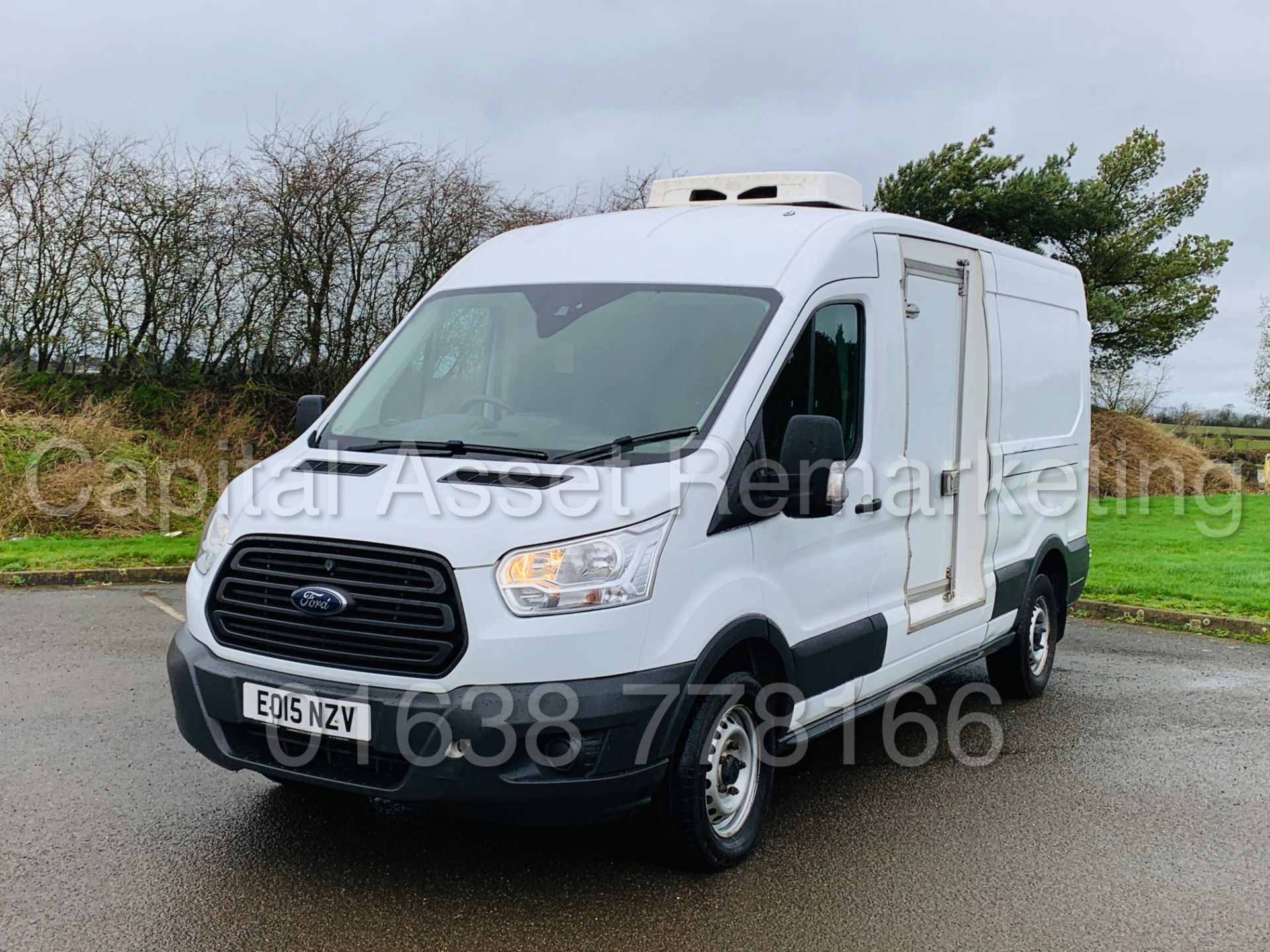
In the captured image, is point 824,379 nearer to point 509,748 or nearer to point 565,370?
point 565,370

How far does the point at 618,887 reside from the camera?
4516 millimetres

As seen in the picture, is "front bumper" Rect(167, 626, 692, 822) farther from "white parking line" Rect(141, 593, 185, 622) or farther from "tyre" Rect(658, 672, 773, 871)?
"white parking line" Rect(141, 593, 185, 622)

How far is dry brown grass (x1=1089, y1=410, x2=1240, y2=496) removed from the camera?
2730 centimetres

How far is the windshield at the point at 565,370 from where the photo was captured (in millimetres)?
4684

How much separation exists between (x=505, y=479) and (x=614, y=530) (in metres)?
0.49

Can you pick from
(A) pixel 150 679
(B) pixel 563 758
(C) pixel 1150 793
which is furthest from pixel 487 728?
(A) pixel 150 679

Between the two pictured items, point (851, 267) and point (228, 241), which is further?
point (228, 241)

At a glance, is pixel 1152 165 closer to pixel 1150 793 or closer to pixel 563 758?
pixel 1150 793

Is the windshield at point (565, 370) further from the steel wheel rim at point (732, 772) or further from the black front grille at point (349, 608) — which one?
the steel wheel rim at point (732, 772)

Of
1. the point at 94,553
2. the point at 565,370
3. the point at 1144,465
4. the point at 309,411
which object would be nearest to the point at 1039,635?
the point at 565,370

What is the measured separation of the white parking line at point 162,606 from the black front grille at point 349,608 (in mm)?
5319

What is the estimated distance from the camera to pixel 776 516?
4719 millimetres

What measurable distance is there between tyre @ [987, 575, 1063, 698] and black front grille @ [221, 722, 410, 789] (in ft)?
14.3

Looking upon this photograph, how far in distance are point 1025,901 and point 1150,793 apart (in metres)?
1.64
